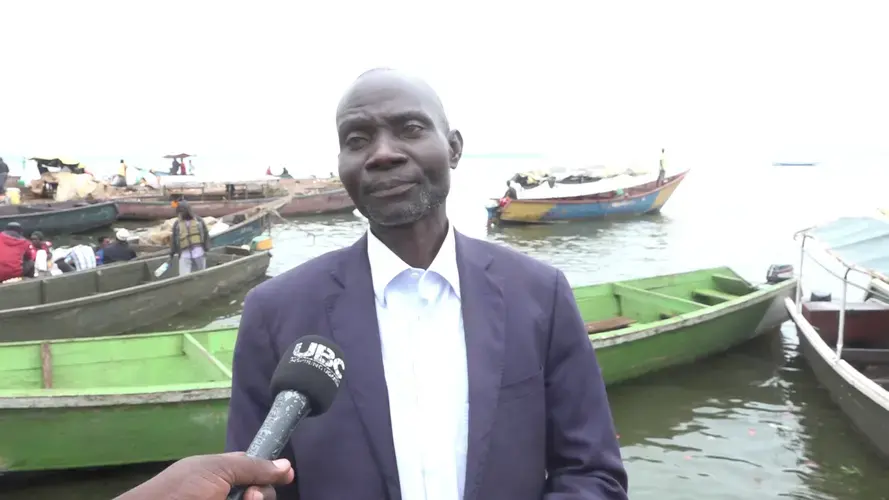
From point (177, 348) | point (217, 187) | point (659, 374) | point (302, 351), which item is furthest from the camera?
point (217, 187)

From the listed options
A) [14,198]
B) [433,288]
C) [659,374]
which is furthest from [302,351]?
[14,198]

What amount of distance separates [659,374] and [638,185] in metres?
21.7

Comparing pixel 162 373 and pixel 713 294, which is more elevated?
pixel 713 294

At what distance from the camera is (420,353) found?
156 centimetres

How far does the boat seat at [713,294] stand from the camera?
1044 cm

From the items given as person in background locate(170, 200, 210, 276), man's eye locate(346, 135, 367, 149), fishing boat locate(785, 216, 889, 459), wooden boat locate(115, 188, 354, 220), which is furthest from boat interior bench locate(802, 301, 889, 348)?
wooden boat locate(115, 188, 354, 220)

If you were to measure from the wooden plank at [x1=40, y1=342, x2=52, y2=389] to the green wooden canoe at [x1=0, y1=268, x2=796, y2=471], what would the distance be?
0.03ft

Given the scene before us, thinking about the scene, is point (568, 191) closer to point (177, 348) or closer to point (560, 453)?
point (177, 348)

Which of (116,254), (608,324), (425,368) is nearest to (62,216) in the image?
(116,254)

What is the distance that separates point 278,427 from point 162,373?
6.76 m

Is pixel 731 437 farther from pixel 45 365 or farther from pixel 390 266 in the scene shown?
pixel 45 365

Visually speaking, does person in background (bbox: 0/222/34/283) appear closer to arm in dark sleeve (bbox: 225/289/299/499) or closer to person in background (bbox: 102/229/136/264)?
person in background (bbox: 102/229/136/264)

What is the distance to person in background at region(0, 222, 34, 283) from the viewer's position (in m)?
11.1

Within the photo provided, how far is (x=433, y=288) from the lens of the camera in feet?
5.31
